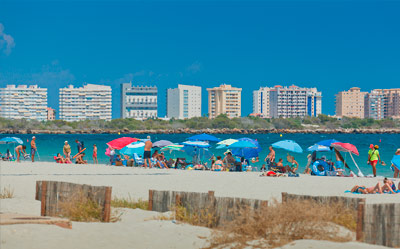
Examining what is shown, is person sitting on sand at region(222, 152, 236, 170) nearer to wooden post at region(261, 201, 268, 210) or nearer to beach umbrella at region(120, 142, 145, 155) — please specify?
beach umbrella at region(120, 142, 145, 155)

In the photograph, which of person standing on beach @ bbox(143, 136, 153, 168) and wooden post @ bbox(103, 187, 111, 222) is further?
person standing on beach @ bbox(143, 136, 153, 168)

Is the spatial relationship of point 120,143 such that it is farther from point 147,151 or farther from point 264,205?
point 264,205

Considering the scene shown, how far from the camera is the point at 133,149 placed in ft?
86.2

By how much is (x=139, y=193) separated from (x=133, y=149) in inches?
430

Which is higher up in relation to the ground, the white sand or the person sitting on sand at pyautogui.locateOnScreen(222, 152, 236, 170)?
the person sitting on sand at pyautogui.locateOnScreen(222, 152, 236, 170)

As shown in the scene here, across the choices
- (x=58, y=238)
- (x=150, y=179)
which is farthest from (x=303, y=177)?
(x=58, y=238)

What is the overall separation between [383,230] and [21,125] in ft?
566

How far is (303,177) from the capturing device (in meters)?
21.5

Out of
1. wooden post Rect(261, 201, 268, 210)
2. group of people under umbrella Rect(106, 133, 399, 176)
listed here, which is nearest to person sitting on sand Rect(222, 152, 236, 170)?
group of people under umbrella Rect(106, 133, 399, 176)

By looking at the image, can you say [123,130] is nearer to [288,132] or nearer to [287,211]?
[288,132]

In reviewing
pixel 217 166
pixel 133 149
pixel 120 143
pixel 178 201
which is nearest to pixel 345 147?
pixel 217 166

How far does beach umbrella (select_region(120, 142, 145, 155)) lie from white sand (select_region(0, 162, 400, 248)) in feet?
5.31

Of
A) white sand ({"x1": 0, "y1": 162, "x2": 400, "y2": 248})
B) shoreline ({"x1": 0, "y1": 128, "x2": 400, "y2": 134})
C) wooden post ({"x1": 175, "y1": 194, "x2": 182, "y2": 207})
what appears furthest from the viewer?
shoreline ({"x1": 0, "y1": 128, "x2": 400, "y2": 134})

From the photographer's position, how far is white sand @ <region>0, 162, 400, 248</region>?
9109 millimetres
